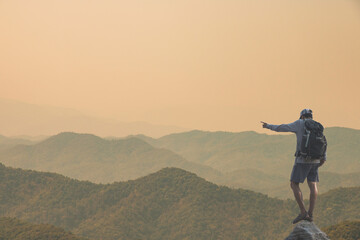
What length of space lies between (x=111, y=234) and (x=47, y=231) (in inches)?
969

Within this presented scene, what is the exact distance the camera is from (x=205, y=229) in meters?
90.4

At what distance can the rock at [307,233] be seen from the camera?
62.7ft

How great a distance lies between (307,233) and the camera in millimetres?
19188

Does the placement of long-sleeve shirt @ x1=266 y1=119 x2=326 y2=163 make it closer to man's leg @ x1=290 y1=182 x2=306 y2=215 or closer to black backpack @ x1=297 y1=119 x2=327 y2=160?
black backpack @ x1=297 y1=119 x2=327 y2=160

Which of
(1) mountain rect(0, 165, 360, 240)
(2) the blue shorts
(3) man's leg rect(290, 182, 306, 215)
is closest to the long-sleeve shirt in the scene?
(2) the blue shorts

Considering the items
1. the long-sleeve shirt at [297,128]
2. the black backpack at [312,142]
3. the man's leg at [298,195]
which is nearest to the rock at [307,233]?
the man's leg at [298,195]

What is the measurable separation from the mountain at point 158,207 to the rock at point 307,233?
68.7 metres

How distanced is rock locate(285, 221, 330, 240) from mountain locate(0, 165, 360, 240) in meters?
68.7

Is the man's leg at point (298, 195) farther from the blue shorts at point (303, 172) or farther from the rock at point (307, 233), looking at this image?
the rock at point (307, 233)

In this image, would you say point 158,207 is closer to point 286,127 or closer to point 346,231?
point 346,231

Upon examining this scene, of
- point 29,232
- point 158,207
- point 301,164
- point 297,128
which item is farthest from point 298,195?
point 158,207

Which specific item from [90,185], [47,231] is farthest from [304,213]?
[90,185]

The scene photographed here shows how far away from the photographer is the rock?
19109 millimetres

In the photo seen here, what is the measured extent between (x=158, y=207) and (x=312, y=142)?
85287 mm
